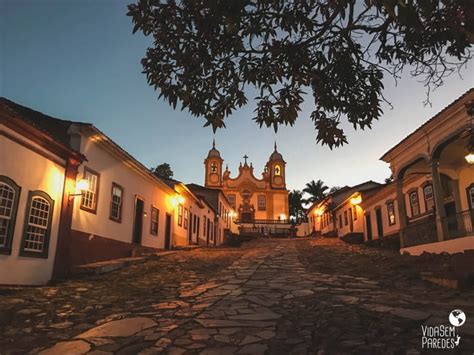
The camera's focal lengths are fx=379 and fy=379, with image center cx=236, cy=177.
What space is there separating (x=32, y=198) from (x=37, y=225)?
2.49ft

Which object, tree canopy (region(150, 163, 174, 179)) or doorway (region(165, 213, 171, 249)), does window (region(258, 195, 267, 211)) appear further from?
doorway (region(165, 213, 171, 249))

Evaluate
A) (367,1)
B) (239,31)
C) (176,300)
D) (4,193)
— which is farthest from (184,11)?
(4,193)

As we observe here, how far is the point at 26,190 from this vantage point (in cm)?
943

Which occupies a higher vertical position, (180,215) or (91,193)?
(180,215)

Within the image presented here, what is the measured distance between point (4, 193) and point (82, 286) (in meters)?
2.88

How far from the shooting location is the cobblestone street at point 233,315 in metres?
4.23

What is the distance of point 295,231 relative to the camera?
55500mm

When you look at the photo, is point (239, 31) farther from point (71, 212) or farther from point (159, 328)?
point (71, 212)

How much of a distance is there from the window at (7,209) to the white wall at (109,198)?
2669 millimetres

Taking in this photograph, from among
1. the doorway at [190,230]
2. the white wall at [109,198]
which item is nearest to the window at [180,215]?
the doorway at [190,230]

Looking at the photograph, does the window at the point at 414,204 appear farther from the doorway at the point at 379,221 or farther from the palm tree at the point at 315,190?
the palm tree at the point at 315,190

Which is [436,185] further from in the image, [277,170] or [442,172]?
[277,170]

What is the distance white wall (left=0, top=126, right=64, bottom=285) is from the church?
1933 inches

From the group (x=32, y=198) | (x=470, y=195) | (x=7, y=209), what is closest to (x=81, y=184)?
(x=32, y=198)
